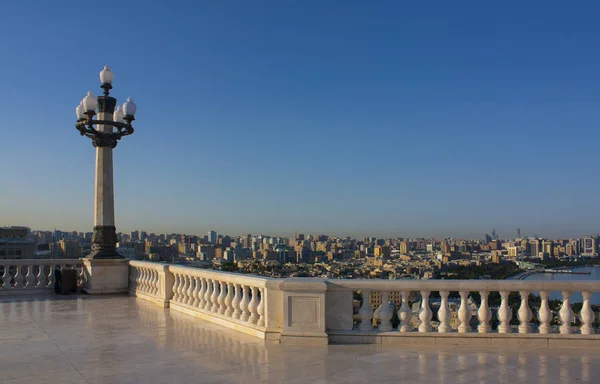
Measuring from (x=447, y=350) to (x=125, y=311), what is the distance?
7443mm

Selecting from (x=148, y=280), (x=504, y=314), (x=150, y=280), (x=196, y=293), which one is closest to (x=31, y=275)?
(x=148, y=280)

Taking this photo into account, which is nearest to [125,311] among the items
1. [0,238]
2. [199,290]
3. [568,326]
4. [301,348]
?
[199,290]

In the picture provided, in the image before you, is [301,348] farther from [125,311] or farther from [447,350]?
[125,311]

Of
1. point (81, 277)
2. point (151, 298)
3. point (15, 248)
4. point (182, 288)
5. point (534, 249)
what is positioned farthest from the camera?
point (534, 249)

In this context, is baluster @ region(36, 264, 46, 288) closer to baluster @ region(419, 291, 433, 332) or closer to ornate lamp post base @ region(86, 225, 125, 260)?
ornate lamp post base @ region(86, 225, 125, 260)

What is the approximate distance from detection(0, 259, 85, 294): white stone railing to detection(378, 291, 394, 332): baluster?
38.2ft

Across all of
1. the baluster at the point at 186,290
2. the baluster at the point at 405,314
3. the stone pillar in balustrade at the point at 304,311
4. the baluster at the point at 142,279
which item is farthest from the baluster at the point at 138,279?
the baluster at the point at 405,314

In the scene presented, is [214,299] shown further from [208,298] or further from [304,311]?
[304,311]

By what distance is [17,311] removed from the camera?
1173cm

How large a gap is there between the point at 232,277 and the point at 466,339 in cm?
391

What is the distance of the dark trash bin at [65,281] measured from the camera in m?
15.3

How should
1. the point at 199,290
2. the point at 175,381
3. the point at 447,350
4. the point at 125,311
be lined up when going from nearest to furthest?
the point at 175,381 → the point at 447,350 → the point at 199,290 → the point at 125,311

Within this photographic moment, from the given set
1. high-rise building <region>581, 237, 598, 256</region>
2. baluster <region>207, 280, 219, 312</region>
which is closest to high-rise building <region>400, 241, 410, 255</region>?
high-rise building <region>581, 237, 598, 256</region>

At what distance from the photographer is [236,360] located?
6.67 metres
